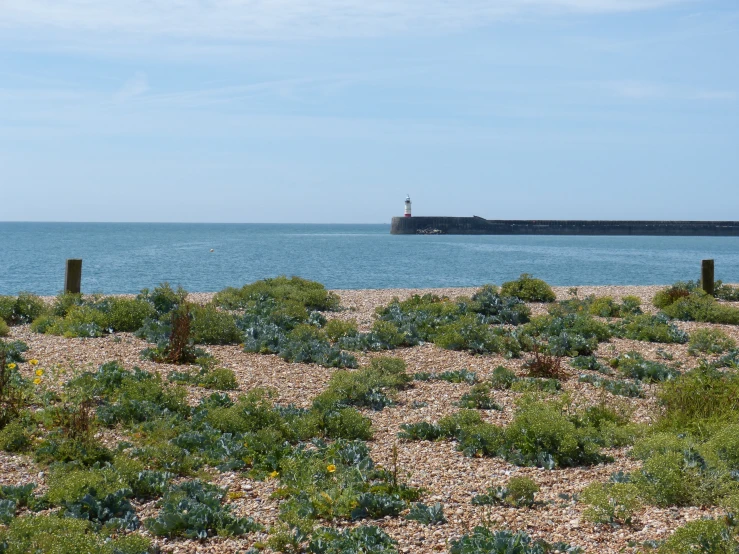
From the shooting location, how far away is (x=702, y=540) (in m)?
4.62

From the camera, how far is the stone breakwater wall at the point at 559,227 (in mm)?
103950

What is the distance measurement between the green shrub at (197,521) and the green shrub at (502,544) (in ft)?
4.93

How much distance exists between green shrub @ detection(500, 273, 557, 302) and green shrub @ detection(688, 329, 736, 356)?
5308 mm

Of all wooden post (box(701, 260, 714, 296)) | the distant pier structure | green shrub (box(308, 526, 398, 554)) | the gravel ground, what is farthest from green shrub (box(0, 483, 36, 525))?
the distant pier structure

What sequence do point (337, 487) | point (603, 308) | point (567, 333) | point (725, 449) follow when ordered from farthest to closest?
point (603, 308)
point (567, 333)
point (725, 449)
point (337, 487)

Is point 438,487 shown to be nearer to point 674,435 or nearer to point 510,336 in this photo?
point 674,435

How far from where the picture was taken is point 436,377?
1015 centimetres

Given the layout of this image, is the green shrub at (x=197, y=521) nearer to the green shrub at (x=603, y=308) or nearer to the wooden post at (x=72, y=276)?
the green shrub at (x=603, y=308)

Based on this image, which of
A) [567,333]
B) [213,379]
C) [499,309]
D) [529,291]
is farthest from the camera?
[529,291]

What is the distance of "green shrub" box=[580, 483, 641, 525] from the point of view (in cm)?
532

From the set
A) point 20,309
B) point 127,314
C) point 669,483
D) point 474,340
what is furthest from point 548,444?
point 20,309

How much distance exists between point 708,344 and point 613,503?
25.4 feet

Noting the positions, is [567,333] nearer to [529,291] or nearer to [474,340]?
[474,340]

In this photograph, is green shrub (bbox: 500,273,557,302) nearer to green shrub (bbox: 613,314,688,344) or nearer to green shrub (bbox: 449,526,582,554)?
green shrub (bbox: 613,314,688,344)
